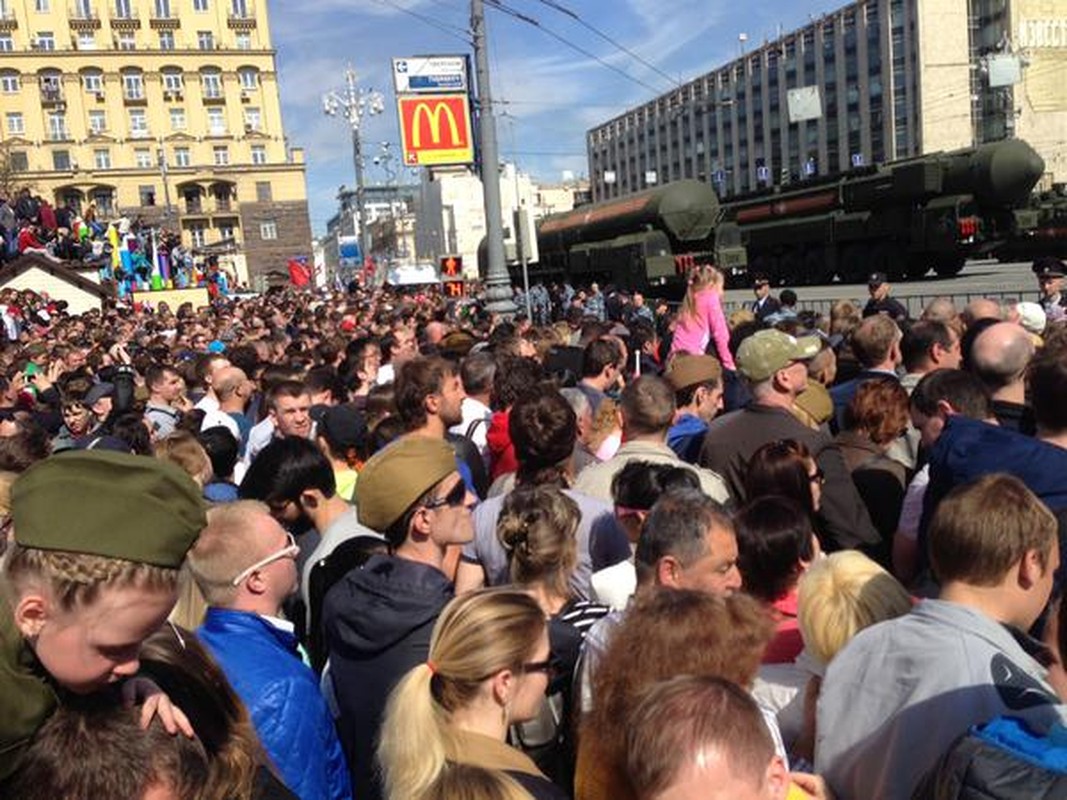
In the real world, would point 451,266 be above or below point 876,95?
below

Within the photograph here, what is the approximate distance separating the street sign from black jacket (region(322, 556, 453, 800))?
12.4 m

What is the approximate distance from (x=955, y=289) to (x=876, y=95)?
74.8 meters

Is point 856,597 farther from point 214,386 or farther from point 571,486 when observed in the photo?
point 214,386

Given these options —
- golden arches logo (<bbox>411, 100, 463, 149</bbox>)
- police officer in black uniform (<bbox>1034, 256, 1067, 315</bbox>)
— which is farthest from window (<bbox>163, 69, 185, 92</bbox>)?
police officer in black uniform (<bbox>1034, 256, 1067, 315</bbox>)

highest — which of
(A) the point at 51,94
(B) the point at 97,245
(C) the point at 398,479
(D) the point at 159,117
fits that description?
(A) the point at 51,94

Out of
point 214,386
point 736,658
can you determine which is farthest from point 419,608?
point 214,386

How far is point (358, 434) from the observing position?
17.8ft

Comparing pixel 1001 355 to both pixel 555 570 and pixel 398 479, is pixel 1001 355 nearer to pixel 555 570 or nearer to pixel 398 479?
pixel 555 570

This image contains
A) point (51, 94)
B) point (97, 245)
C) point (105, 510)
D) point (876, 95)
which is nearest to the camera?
point (105, 510)

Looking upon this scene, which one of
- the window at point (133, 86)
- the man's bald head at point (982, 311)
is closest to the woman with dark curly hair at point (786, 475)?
the man's bald head at point (982, 311)

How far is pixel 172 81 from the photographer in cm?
7994

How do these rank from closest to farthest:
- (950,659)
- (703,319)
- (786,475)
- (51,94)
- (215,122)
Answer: (950,659) < (786,475) < (703,319) < (51,94) < (215,122)

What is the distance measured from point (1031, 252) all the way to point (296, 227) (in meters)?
65.8

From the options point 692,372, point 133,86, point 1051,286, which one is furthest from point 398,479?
point 133,86
